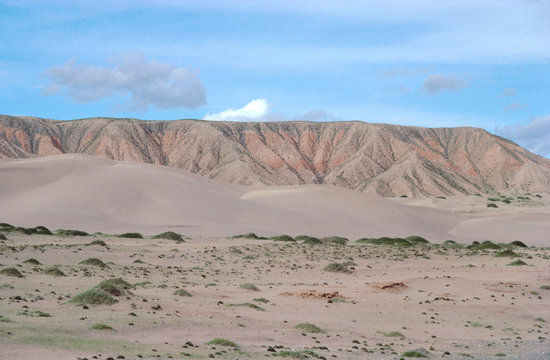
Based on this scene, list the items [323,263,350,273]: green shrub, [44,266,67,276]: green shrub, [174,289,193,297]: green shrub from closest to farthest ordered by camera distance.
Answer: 1. [174,289,193,297]: green shrub
2. [44,266,67,276]: green shrub
3. [323,263,350,273]: green shrub

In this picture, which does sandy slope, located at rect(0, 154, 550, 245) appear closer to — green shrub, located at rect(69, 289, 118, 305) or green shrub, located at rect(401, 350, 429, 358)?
green shrub, located at rect(69, 289, 118, 305)

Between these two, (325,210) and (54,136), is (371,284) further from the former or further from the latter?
(54,136)

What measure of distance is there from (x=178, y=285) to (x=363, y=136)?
16806cm

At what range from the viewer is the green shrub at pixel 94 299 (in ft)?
71.6

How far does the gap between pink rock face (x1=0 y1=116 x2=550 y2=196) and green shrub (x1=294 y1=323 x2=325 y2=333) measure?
5647 inches

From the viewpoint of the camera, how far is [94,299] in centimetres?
2192

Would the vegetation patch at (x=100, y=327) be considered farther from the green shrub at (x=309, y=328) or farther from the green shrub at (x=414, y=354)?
the green shrub at (x=414, y=354)

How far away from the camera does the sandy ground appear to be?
1781 centimetres

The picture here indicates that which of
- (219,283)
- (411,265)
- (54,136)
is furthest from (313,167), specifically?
(219,283)

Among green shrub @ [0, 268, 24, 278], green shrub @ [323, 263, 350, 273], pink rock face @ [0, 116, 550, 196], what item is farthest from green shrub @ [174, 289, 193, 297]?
pink rock face @ [0, 116, 550, 196]

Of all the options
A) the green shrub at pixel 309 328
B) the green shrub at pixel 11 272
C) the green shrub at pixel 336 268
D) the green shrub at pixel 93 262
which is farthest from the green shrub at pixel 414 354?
the green shrub at pixel 93 262

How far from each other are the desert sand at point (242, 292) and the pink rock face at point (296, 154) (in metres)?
95.5

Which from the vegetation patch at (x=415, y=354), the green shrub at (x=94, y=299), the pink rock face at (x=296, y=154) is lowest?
the vegetation patch at (x=415, y=354)

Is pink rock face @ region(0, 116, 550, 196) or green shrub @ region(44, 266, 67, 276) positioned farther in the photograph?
pink rock face @ region(0, 116, 550, 196)
